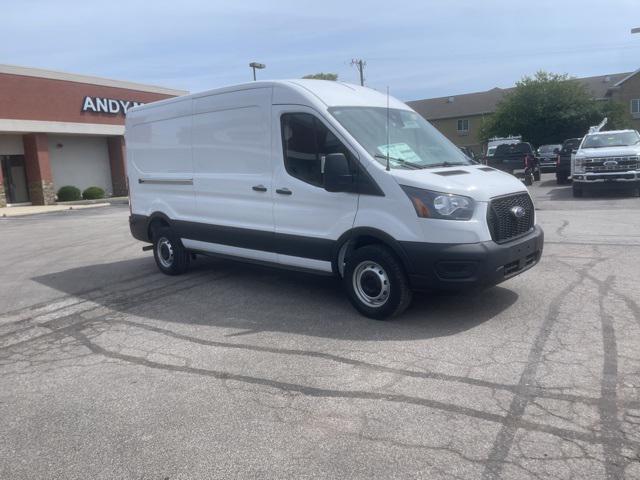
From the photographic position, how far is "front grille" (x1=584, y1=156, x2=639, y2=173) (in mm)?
16047

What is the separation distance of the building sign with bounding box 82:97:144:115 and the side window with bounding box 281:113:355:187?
2716 cm

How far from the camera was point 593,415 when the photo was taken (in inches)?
147

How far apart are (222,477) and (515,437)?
5.73 feet

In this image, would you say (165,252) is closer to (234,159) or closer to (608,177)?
(234,159)

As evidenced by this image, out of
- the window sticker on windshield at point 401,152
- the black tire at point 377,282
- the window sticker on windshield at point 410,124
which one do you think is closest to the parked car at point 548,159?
the window sticker on windshield at point 410,124

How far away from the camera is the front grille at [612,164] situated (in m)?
16.0

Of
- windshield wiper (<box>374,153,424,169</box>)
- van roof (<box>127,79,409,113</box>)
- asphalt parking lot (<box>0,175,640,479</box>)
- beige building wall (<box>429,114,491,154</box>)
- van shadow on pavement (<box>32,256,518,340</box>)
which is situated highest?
beige building wall (<box>429,114,491,154</box>)

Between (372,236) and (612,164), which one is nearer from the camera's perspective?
(372,236)

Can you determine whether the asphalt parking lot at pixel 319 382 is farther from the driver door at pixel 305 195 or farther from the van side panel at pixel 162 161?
the van side panel at pixel 162 161

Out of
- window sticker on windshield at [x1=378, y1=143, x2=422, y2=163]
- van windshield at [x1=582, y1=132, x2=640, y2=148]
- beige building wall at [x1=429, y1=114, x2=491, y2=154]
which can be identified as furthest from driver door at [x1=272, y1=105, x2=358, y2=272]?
beige building wall at [x1=429, y1=114, x2=491, y2=154]

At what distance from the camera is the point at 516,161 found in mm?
22984

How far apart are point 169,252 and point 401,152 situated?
13.7 feet

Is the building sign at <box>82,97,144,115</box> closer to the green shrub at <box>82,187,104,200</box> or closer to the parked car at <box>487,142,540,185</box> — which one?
the green shrub at <box>82,187,104,200</box>

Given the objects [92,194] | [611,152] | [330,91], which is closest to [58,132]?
[92,194]
